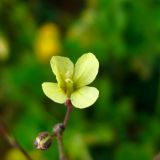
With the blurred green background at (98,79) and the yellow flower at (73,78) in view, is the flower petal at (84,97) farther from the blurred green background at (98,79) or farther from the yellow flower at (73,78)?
the blurred green background at (98,79)

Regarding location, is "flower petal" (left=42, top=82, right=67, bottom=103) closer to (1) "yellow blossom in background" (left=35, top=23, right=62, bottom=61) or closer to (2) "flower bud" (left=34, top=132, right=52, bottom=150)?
(2) "flower bud" (left=34, top=132, right=52, bottom=150)

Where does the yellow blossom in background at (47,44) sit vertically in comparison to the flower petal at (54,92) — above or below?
above

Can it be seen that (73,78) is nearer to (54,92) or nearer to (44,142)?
(54,92)

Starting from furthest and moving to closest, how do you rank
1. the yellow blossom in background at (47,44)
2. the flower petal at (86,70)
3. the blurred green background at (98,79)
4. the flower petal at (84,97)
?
the yellow blossom in background at (47,44) → the blurred green background at (98,79) → the flower petal at (86,70) → the flower petal at (84,97)

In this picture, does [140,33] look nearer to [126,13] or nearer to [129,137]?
[126,13]

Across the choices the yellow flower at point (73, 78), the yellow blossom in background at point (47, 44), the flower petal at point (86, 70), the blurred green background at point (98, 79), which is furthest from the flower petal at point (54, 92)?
the yellow blossom in background at point (47, 44)

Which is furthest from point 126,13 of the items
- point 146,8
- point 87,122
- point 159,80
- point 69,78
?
point 69,78
